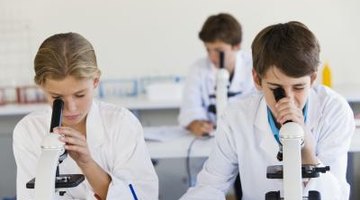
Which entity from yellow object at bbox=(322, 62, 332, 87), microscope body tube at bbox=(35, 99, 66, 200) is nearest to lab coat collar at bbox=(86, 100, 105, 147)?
microscope body tube at bbox=(35, 99, 66, 200)

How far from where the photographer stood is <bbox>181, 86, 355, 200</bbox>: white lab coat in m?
1.44

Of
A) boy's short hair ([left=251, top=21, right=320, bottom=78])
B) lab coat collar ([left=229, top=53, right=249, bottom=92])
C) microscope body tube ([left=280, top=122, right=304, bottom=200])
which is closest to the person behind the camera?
microscope body tube ([left=280, top=122, right=304, bottom=200])

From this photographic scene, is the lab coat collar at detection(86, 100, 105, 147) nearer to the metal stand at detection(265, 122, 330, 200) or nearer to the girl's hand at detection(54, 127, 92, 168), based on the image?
the girl's hand at detection(54, 127, 92, 168)

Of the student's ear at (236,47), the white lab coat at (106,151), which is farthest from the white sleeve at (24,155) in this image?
the student's ear at (236,47)

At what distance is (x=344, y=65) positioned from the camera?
3742 mm

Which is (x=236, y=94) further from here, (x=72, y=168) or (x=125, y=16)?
(x=125, y=16)

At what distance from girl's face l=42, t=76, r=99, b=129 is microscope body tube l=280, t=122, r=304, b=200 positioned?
63 cm

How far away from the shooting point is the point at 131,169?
1.49 metres

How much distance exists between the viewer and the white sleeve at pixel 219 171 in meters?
1.44

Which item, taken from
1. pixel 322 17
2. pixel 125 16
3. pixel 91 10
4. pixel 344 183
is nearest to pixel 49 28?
pixel 91 10

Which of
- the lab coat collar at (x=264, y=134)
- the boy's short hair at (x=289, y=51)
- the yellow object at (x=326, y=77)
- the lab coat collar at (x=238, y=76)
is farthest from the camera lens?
the yellow object at (x=326, y=77)

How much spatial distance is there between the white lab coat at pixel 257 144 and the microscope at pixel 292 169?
0.38 m

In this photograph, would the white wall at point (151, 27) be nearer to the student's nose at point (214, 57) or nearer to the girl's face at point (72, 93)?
the student's nose at point (214, 57)

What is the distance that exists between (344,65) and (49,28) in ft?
7.22
